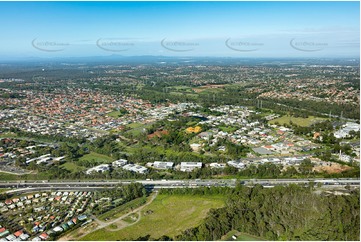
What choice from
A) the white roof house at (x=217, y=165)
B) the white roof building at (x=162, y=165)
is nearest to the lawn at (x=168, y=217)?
the white roof building at (x=162, y=165)

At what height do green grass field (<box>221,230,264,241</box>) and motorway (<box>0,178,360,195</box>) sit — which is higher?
motorway (<box>0,178,360,195</box>)

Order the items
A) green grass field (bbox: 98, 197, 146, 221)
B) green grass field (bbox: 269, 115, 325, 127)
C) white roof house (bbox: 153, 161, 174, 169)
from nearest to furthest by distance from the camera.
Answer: green grass field (bbox: 98, 197, 146, 221), white roof house (bbox: 153, 161, 174, 169), green grass field (bbox: 269, 115, 325, 127)

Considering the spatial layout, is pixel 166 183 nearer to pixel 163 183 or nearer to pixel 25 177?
pixel 163 183

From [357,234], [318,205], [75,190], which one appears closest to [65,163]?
[75,190]

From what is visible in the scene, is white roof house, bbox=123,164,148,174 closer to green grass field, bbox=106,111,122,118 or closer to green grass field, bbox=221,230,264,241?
green grass field, bbox=221,230,264,241

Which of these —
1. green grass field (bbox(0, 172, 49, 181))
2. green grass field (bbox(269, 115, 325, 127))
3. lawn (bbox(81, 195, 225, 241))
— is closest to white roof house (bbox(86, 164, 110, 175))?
green grass field (bbox(0, 172, 49, 181))

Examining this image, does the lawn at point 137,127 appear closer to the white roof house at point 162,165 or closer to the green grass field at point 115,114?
the green grass field at point 115,114
